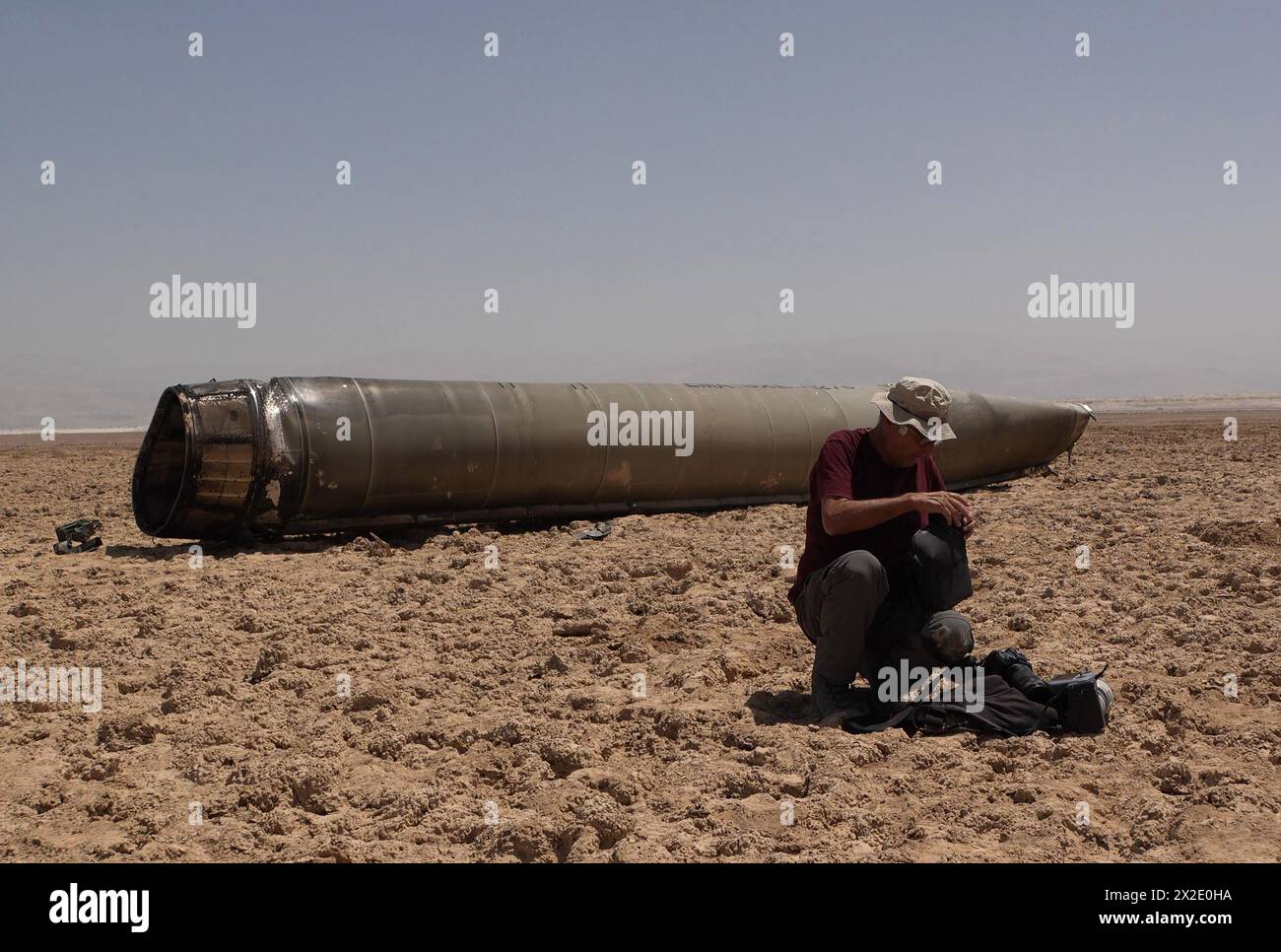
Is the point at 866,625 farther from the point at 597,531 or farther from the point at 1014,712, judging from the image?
the point at 597,531

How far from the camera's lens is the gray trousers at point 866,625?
4.50m

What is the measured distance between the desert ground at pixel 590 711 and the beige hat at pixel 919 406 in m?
1.20

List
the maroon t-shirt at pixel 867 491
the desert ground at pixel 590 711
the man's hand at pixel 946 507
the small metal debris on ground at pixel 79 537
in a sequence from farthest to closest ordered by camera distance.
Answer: the small metal debris on ground at pixel 79 537 < the maroon t-shirt at pixel 867 491 < the man's hand at pixel 946 507 < the desert ground at pixel 590 711

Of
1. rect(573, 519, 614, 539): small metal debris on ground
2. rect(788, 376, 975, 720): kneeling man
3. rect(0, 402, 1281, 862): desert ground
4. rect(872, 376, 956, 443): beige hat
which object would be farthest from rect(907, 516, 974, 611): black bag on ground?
rect(573, 519, 614, 539): small metal debris on ground

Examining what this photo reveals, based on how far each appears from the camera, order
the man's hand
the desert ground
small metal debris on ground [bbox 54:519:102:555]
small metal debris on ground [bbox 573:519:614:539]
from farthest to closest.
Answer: small metal debris on ground [bbox 573:519:614:539] < small metal debris on ground [bbox 54:519:102:555] < the man's hand < the desert ground

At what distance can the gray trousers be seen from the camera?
4504mm

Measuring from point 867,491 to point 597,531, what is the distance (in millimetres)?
4436

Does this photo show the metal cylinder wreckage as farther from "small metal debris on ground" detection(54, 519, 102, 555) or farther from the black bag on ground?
the black bag on ground

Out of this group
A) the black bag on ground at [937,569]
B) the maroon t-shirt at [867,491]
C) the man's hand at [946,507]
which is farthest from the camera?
the maroon t-shirt at [867,491]

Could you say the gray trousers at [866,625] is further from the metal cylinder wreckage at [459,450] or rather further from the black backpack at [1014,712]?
the metal cylinder wreckage at [459,450]

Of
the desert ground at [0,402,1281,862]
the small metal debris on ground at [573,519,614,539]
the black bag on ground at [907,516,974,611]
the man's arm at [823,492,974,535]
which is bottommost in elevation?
the desert ground at [0,402,1281,862]

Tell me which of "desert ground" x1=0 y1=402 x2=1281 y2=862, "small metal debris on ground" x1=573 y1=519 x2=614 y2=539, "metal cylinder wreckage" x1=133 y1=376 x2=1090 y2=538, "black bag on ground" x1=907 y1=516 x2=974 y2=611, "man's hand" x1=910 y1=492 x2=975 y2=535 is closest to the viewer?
"desert ground" x1=0 y1=402 x2=1281 y2=862

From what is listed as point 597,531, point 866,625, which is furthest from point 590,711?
point 597,531

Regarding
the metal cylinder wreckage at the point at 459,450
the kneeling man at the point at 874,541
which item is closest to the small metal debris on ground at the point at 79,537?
the metal cylinder wreckage at the point at 459,450
